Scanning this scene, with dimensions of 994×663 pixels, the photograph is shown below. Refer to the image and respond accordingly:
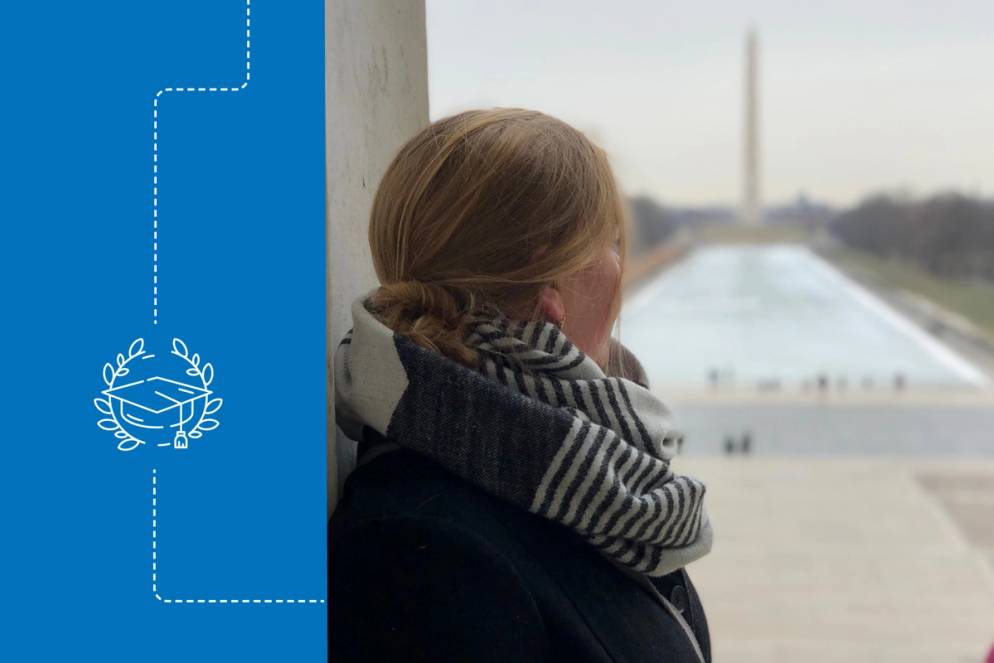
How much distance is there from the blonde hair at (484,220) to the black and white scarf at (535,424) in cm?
2

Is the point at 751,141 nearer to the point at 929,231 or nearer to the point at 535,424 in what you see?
the point at 929,231

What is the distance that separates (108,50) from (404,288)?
0.20 meters

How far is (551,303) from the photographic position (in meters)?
0.66

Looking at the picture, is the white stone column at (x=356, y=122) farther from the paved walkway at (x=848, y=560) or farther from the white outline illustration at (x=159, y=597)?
the paved walkway at (x=848, y=560)

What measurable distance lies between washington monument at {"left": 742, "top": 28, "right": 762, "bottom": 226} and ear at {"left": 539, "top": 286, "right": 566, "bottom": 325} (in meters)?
14.0

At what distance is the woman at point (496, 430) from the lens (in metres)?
0.60

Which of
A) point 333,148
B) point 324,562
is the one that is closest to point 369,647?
point 324,562

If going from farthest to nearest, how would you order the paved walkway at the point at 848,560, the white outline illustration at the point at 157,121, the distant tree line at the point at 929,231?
the distant tree line at the point at 929,231
the paved walkway at the point at 848,560
the white outline illustration at the point at 157,121

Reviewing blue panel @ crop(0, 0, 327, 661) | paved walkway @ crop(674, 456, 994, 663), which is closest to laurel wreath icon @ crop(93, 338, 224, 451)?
blue panel @ crop(0, 0, 327, 661)

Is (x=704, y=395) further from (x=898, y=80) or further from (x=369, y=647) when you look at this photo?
(x=369, y=647)

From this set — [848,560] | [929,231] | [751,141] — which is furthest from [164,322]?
[751,141]

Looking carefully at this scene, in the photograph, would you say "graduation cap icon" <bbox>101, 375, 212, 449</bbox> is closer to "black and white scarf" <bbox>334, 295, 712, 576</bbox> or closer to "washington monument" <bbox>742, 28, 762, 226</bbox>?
"black and white scarf" <bbox>334, 295, 712, 576</bbox>

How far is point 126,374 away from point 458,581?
0.66 feet

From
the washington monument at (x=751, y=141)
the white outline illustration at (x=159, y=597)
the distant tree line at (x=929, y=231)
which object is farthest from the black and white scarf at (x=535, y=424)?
the washington monument at (x=751, y=141)
